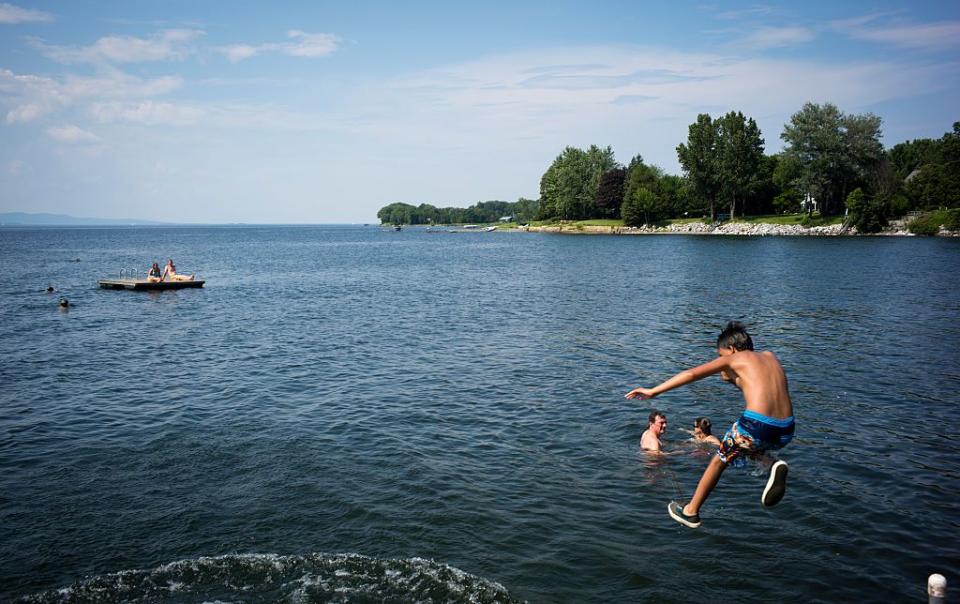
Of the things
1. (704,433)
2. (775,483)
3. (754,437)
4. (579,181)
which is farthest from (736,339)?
(579,181)

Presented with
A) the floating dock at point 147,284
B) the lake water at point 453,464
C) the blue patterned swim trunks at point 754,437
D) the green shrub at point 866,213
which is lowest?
the lake water at point 453,464

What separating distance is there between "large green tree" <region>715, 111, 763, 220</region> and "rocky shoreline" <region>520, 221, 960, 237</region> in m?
8.19

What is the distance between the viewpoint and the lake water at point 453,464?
1079cm

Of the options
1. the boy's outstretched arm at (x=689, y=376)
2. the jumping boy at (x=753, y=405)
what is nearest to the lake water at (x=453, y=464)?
the jumping boy at (x=753, y=405)

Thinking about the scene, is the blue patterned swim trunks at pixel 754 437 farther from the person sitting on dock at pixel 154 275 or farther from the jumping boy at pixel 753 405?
the person sitting on dock at pixel 154 275

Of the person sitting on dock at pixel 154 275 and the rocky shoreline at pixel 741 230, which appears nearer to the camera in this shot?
the person sitting on dock at pixel 154 275

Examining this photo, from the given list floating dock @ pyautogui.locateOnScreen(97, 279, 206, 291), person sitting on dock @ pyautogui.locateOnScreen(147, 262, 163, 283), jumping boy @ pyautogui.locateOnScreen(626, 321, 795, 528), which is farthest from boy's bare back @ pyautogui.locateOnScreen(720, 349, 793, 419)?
person sitting on dock @ pyautogui.locateOnScreen(147, 262, 163, 283)

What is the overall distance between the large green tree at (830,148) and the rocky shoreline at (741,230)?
8774 mm

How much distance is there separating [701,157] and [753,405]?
14267 cm

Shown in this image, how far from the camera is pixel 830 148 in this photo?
123000mm

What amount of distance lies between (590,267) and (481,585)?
6870 centimetres

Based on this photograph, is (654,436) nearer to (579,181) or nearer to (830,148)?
(830,148)

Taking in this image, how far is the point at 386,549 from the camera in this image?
456 inches

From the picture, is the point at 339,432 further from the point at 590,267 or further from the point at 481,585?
the point at 590,267
